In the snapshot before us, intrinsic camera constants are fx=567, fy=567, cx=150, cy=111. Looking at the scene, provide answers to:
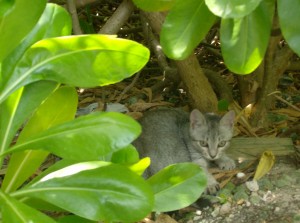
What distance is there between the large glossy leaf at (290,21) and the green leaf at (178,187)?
0.76m

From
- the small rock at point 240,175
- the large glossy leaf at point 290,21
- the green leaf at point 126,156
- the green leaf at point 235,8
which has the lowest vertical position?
the small rock at point 240,175

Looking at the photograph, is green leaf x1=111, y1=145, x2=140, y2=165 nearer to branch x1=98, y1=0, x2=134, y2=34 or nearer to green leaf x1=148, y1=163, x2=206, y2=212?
green leaf x1=148, y1=163, x2=206, y2=212

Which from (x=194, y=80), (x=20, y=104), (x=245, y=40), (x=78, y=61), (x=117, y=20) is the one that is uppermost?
(x=245, y=40)

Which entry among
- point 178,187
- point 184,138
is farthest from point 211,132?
point 178,187

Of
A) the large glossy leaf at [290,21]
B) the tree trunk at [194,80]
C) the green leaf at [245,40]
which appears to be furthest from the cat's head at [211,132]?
the large glossy leaf at [290,21]

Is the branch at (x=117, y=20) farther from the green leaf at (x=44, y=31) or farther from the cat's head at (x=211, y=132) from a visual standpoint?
the green leaf at (x=44, y=31)

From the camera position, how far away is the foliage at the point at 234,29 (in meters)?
1.50

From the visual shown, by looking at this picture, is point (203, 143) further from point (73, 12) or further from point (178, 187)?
point (178, 187)

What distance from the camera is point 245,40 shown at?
163 cm

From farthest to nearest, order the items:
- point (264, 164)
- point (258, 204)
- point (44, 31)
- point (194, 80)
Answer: point (194, 80)
point (264, 164)
point (258, 204)
point (44, 31)

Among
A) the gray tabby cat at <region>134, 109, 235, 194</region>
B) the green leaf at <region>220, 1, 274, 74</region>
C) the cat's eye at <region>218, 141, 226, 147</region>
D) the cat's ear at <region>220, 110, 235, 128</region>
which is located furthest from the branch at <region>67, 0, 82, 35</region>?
the green leaf at <region>220, 1, 274, 74</region>

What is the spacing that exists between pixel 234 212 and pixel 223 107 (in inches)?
43.6

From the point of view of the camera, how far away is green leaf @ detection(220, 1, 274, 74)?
163 centimetres

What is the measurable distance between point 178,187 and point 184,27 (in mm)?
675
